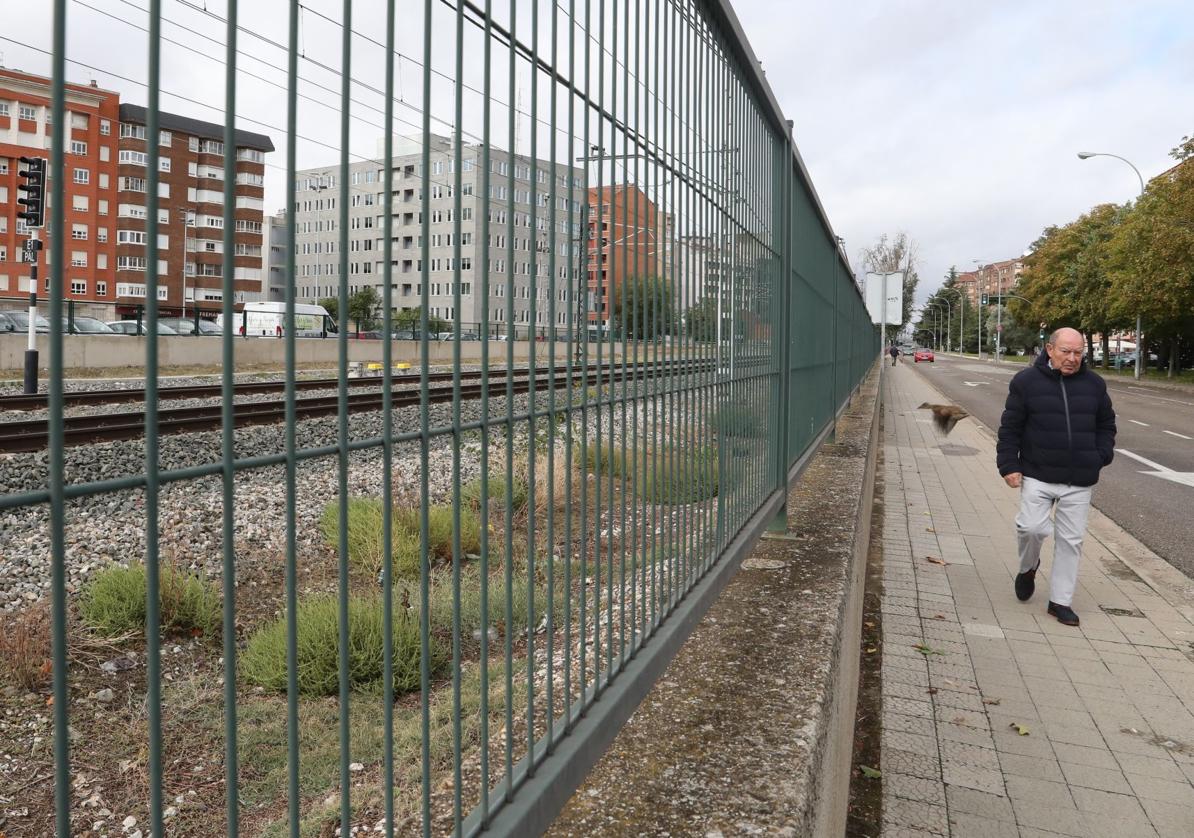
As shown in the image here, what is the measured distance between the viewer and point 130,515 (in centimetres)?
589

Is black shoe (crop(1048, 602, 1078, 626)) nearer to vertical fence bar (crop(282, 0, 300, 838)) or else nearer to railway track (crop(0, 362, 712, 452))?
railway track (crop(0, 362, 712, 452))

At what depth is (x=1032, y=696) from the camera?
4578 mm

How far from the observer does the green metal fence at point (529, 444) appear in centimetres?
118

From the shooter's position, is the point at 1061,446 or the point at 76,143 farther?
the point at 1061,446

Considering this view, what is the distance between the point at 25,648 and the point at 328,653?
3.98ft

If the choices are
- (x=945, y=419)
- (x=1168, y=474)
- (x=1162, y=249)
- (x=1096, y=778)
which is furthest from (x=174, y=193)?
(x=1162, y=249)

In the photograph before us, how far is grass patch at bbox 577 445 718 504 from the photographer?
9.41ft

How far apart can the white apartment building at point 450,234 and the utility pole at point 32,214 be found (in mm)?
522

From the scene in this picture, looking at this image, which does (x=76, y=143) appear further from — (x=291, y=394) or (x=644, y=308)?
(x=644, y=308)

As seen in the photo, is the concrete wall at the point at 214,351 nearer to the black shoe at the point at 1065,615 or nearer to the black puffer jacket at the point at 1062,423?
the black puffer jacket at the point at 1062,423

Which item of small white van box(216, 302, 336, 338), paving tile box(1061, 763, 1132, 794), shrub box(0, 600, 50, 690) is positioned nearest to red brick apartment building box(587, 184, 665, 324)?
small white van box(216, 302, 336, 338)

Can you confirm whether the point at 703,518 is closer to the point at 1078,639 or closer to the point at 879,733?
the point at 879,733

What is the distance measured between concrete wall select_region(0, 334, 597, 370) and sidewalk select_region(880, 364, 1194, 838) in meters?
2.36

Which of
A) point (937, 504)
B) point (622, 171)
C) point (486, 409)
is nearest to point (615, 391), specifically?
point (622, 171)
